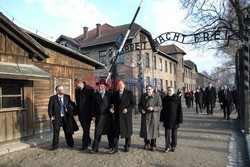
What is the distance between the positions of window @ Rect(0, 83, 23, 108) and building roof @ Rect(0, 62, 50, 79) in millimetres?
701

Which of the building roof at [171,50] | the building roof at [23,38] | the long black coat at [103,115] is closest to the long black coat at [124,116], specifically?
the long black coat at [103,115]

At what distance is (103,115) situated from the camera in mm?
6473

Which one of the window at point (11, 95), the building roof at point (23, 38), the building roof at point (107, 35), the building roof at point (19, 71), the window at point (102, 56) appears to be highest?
the building roof at point (107, 35)

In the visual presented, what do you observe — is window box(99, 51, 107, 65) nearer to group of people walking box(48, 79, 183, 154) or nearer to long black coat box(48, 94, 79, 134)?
long black coat box(48, 94, 79, 134)

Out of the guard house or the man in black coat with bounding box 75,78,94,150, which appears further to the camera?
the guard house

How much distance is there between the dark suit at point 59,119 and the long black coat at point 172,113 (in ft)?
9.16

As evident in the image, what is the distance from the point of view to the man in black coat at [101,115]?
21.2ft

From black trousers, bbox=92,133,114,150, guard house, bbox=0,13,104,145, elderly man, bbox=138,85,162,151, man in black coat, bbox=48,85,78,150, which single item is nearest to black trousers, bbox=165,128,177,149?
elderly man, bbox=138,85,162,151

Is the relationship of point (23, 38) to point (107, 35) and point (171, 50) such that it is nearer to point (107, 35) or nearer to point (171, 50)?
point (107, 35)

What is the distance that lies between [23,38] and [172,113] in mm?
5342

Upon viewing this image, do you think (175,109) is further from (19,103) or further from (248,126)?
(19,103)

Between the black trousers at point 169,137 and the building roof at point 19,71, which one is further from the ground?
the building roof at point 19,71

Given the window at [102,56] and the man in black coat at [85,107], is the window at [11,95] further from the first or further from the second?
the window at [102,56]

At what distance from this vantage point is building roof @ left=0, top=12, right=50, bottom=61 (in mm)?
7213
